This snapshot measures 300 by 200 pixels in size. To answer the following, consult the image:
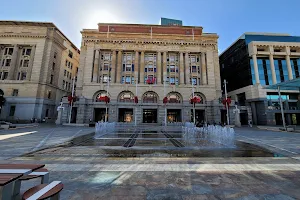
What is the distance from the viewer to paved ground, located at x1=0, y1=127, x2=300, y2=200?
10.6 feet

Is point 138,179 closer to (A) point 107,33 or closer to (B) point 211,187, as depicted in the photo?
(B) point 211,187

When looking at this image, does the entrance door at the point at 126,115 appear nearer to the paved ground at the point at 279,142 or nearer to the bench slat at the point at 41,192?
the paved ground at the point at 279,142

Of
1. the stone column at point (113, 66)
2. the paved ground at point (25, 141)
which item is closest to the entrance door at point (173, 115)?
the stone column at point (113, 66)

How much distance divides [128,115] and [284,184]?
38.9m

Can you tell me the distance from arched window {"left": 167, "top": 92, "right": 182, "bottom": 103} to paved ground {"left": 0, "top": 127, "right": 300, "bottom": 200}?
32.1 m

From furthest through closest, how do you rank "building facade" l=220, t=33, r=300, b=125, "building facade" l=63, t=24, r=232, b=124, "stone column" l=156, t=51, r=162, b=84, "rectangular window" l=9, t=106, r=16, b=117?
"stone column" l=156, t=51, r=162, b=84, "building facade" l=220, t=33, r=300, b=125, "rectangular window" l=9, t=106, r=16, b=117, "building facade" l=63, t=24, r=232, b=124

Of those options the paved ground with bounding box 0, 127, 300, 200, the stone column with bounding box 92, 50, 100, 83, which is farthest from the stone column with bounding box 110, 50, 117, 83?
the paved ground with bounding box 0, 127, 300, 200

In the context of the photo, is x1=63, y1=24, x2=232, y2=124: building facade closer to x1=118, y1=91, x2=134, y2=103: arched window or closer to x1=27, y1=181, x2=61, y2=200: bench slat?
x1=118, y1=91, x2=134, y2=103: arched window

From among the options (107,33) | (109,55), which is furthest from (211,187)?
(107,33)

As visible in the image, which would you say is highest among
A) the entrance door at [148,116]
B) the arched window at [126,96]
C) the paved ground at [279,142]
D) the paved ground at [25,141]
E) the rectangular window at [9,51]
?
the rectangular window at [9,51]

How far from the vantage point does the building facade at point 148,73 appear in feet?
118

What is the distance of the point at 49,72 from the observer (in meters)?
40.8

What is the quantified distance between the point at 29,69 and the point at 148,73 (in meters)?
33.4

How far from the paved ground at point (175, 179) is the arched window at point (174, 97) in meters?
32.1
